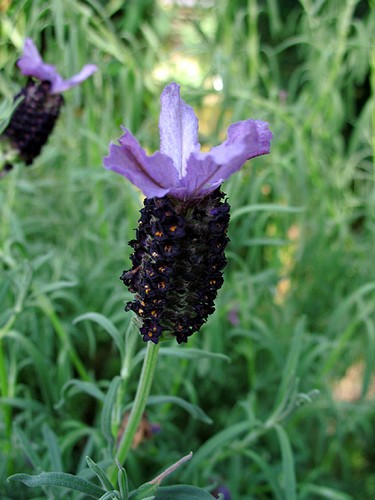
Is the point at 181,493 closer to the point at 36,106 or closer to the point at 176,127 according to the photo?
the point at 176,127

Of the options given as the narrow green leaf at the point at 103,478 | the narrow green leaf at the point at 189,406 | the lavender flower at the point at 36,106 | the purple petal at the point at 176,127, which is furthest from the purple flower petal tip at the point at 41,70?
the narrow green leaf at the point at 103,478

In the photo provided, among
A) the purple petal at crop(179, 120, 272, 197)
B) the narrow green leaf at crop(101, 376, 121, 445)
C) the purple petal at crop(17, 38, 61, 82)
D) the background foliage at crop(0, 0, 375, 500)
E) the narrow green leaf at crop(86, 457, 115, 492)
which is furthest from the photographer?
the background foliage at crop(0, 0, 375, 500)

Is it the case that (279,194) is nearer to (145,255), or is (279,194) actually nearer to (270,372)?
(270,372)

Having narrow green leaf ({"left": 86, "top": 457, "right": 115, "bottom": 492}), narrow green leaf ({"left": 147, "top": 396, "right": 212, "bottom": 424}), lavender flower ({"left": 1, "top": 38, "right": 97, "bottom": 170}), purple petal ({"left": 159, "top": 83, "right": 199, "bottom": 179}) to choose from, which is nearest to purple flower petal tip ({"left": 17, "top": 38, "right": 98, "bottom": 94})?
lavender flower ({"left": 1, "top": 38, "right": 97, "bottom": 170})

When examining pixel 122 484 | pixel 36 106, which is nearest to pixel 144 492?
pixel 122 484

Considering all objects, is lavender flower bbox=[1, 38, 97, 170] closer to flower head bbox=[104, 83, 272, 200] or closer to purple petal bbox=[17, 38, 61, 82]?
purple petal bbox=[17, 38, 61, 82]

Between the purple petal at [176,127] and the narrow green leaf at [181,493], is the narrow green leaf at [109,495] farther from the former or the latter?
the purple petal at [176,127]

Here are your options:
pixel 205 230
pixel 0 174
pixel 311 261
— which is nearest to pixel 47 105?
pixel 0 174
